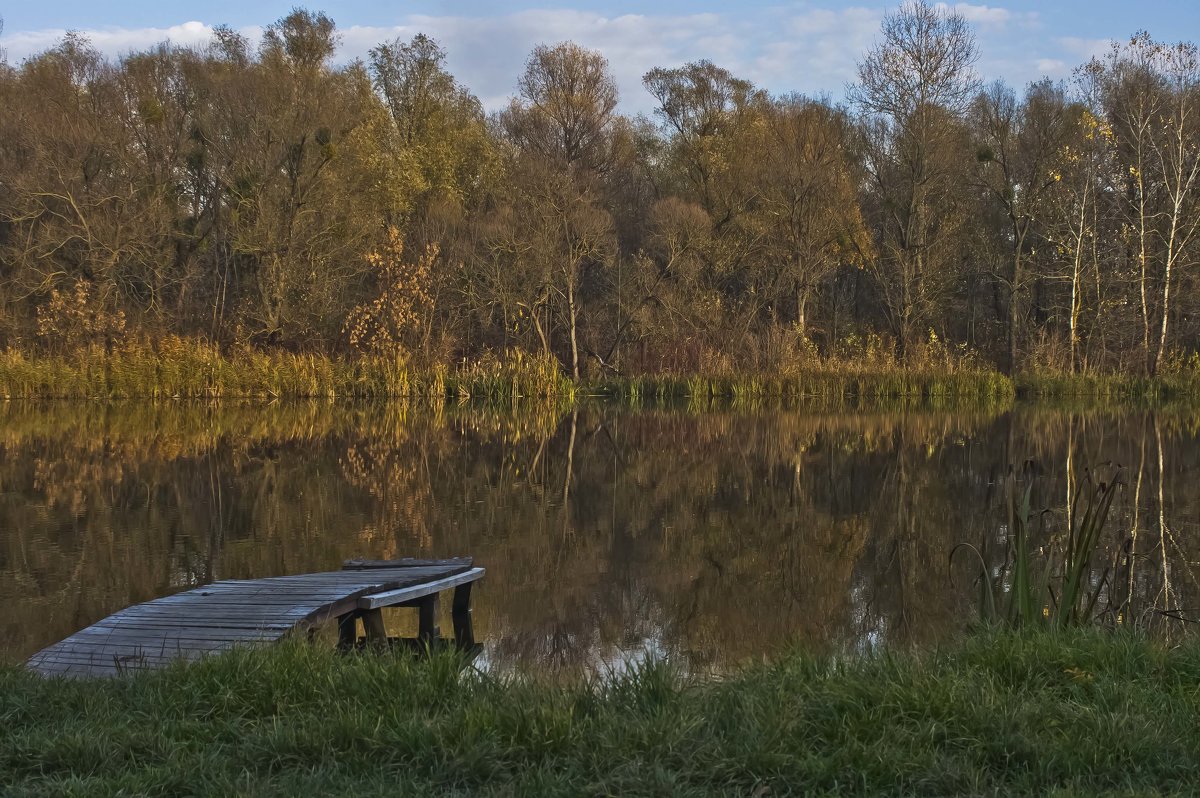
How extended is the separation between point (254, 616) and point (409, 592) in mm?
872

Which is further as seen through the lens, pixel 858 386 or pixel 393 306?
pixel 858 386

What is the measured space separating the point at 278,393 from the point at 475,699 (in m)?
25.6

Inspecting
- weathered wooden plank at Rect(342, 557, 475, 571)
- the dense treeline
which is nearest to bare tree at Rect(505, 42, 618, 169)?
the dense treeline

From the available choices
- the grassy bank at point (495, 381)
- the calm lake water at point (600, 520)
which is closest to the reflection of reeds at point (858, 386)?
the grassy bank at point (495, 381)

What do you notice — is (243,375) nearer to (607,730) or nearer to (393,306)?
(393,306)

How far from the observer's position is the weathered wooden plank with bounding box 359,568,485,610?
18.2ft

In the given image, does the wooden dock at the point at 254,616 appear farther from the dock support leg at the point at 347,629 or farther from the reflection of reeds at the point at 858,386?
the reflection of reeds at the point at 858,386

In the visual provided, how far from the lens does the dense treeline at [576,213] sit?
1158 inches

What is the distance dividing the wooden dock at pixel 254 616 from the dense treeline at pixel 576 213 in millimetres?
23552

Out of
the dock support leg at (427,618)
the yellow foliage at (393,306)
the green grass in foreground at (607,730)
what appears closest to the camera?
the green grass in foreground at (607,730)

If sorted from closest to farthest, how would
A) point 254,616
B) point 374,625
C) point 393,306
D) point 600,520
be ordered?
point 254,616 < point 374,625 < point 600,520 < point 393,306

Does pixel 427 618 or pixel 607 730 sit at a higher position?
pixel 607 730

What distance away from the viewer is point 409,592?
5797 millimetres

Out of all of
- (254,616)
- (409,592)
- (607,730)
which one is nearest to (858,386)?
(409,592)
